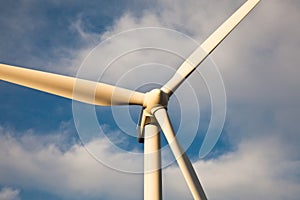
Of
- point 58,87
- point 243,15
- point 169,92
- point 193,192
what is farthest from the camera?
point 243,15

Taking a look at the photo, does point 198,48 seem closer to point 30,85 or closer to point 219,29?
point 219,29

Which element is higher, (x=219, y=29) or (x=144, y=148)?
(x=219, y=29)

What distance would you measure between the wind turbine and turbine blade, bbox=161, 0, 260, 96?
30cm

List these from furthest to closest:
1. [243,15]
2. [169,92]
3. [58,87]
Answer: [243,15] → [169,92] → [58,87]

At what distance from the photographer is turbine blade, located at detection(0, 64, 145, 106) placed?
1797 centimetres

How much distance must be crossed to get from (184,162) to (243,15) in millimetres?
8176

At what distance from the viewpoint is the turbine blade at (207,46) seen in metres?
20.2

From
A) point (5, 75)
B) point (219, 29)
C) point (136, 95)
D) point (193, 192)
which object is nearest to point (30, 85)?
point (5, 75)

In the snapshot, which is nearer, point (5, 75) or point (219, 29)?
point (5, 75)

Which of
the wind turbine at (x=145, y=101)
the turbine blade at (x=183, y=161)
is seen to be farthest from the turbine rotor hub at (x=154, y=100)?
the turbine blade at (x=183, y=161)

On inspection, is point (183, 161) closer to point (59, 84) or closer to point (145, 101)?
point (145, 101)

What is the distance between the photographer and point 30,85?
59.5 feet

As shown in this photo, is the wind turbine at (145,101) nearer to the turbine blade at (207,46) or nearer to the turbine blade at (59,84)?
the turbine blade at (59,84)

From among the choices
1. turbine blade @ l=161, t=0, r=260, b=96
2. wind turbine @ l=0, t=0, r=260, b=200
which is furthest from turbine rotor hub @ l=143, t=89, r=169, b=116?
turbine blade @ l=161, t=0, r=260, b=96
